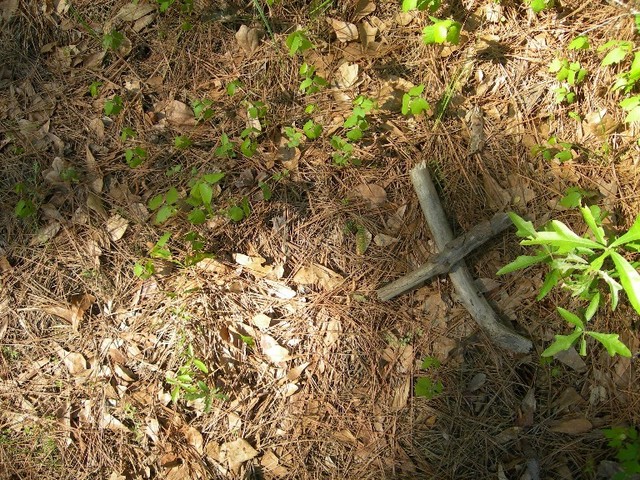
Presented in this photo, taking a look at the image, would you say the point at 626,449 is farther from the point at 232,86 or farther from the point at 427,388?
the point at 232,86

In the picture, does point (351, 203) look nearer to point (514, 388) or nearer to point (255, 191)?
point (255, 191)

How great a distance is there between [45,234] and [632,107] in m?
2.97

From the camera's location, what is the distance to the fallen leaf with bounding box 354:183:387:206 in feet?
7.96

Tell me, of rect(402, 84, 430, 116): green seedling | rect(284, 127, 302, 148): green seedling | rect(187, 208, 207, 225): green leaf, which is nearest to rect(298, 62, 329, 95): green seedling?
rect(284, 127, 302, 148): green seedling

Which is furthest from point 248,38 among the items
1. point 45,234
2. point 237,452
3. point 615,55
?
point 237,452

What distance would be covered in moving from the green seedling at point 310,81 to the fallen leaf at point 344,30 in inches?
9.7

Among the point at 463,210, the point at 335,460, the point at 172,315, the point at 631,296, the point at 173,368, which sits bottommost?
the point at 335,460

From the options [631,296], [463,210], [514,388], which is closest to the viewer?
[631,296]

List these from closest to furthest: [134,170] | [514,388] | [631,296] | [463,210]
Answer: [631,296] → [514,388] → [463,210] → [134,170]

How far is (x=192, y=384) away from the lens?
2248mm

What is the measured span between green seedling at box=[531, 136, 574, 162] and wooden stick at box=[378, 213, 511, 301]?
1.27 ft

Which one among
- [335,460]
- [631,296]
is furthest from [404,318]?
[631,296]

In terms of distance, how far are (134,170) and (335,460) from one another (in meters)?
1.78

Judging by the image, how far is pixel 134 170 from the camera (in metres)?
2.54
